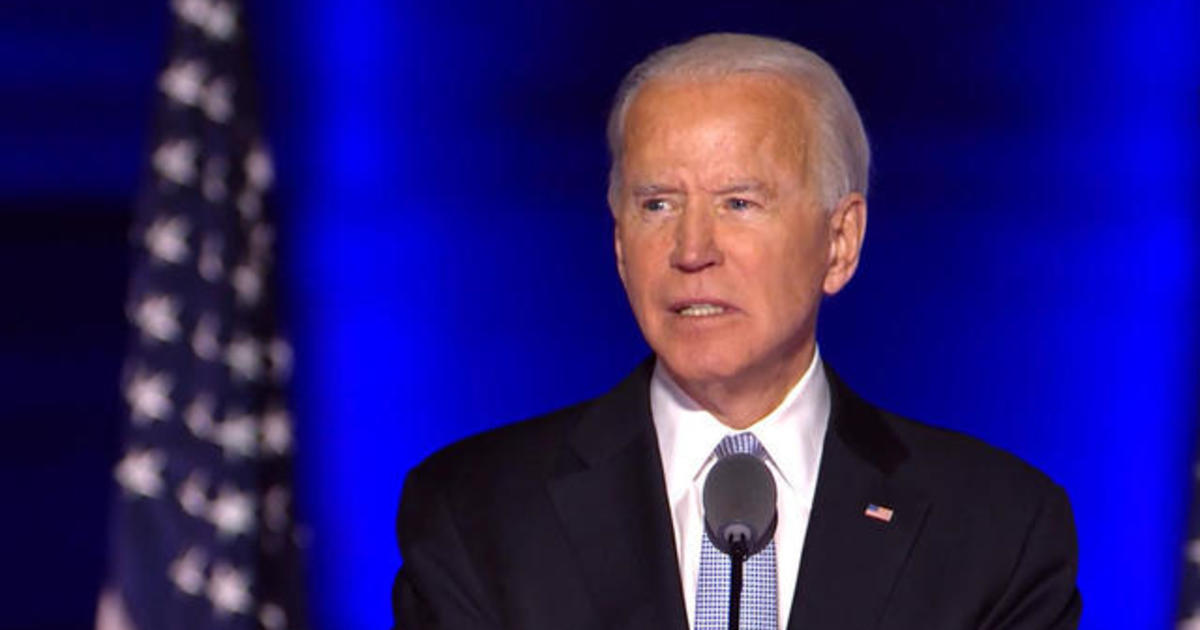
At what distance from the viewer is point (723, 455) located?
8.82 ft

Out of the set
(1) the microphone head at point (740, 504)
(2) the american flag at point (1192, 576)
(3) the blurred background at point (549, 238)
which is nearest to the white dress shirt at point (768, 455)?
(1) the microphone head at point (740, 504)

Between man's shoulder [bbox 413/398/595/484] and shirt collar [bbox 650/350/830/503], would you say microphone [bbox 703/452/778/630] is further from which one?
man's shoulder [bbox 413/398/595/484]

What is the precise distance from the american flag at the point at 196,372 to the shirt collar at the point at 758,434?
0.97 m

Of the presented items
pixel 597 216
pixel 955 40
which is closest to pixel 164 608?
pixel 597 216

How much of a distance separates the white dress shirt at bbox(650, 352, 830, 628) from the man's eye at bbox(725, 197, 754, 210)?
29 centimetres

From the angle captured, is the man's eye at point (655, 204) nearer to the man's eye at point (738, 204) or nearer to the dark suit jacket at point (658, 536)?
the man's eye at point (738, 204)

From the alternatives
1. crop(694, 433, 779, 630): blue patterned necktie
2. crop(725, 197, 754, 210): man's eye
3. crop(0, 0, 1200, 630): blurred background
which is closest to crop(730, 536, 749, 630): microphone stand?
crop(694, 433, 779, 630): blue patterned necktie

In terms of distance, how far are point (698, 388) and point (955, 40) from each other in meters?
1.61

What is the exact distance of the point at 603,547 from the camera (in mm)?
2756

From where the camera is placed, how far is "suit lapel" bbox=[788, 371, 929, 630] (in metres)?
2.67

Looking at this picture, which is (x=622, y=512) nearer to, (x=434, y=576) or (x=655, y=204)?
(x=434, y=576)

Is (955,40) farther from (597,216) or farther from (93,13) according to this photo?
(93,13)

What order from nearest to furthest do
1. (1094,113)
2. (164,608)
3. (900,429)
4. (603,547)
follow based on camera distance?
(603,547) → (900,429) → (164,608) → (1094,113)

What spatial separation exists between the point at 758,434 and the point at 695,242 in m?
0.33
